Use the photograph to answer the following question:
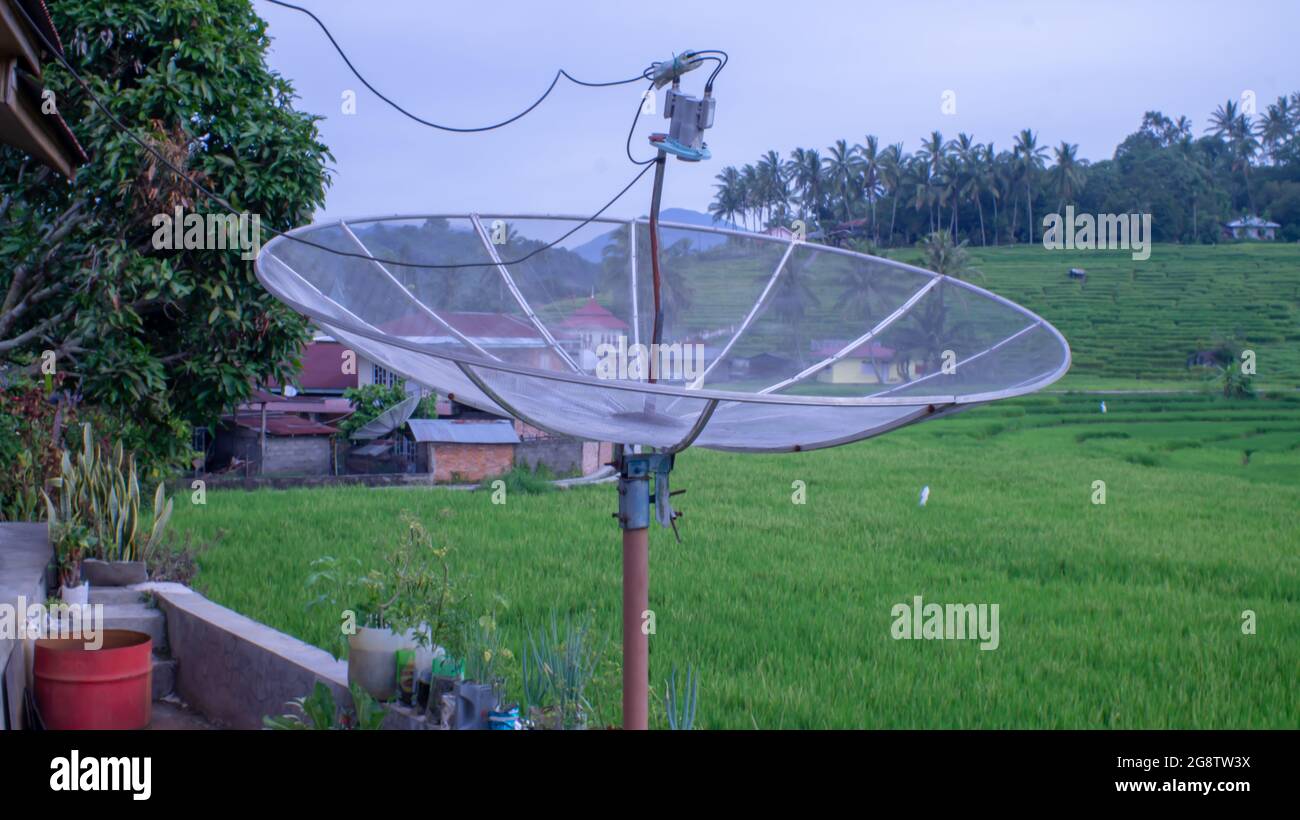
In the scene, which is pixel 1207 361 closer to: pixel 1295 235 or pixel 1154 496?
pixel 1154 496

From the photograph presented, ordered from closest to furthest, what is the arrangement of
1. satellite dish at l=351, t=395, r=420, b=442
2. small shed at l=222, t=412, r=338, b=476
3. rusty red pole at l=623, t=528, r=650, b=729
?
rusty red pole at l=623, t=528, r=650, b=729 → small shed at l=222, t=412, r=338, b=476 → satellite dish at l=351, t=395, r=420, b=442

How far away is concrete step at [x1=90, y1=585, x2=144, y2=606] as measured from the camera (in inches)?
220

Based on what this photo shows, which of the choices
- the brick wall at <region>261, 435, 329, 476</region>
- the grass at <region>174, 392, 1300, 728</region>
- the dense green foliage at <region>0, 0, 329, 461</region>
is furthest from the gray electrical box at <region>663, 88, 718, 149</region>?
the brick wall at <region>261, 435, 329, 476</region>

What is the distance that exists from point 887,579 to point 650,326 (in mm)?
4681

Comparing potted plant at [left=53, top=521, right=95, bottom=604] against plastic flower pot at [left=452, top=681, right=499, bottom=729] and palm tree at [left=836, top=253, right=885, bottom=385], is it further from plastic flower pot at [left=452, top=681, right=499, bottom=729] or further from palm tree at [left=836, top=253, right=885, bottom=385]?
palm tree at [left=836, top=253, right=885, bottom=385]

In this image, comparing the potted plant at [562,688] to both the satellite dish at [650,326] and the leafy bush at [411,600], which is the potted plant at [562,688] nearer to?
the leafy bush at [411,600]

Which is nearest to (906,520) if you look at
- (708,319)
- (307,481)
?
(708,319)

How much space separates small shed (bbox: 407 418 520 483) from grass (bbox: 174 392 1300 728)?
2491 millimetres

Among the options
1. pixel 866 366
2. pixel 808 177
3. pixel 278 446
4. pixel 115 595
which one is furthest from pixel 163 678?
pixel 808 177

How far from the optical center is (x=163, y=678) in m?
5.18

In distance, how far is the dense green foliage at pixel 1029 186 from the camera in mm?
59594

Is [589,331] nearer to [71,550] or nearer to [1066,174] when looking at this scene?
[71,550]

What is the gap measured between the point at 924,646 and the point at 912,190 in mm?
63068

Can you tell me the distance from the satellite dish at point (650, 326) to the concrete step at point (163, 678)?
275cm
